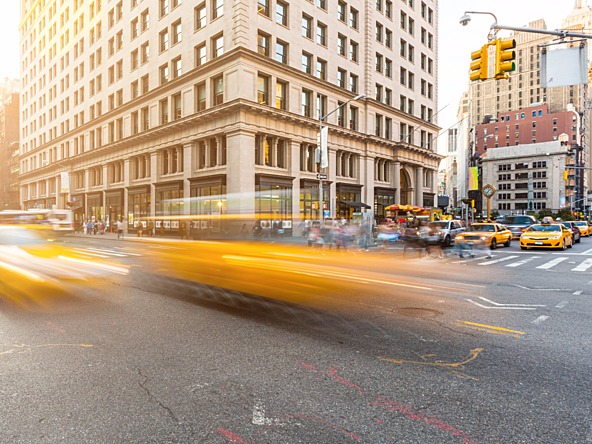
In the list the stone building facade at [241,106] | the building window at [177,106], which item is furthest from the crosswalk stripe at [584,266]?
the building window at [177,106]

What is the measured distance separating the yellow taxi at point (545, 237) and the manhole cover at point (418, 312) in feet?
61.3

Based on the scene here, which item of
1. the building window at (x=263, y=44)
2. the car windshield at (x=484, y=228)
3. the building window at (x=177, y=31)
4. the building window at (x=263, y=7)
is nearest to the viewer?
the car windshield at (x=484, y=228)

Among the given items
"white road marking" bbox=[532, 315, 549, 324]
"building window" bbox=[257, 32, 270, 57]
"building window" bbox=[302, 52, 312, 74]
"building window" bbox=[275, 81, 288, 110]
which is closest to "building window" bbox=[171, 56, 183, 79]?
"building window" bbox=[257, 32, 270, 57]

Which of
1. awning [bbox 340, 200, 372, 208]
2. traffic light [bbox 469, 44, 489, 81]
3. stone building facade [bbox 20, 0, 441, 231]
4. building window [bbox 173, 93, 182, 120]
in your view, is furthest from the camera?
awning [bbox 340, 200, 372, 208]

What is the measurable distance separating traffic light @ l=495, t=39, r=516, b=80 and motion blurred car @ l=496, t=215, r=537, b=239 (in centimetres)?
2310

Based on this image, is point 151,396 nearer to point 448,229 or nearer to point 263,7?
point 448,229

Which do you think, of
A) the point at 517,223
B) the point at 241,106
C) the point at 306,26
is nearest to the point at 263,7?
the point at 306,26

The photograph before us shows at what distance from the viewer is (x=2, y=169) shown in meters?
96.1

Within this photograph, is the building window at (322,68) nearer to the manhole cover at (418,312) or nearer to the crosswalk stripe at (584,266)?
the crosswalk stripe at (584,266)

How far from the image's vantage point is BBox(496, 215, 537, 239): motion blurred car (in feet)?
102

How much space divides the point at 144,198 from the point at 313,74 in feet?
68.9

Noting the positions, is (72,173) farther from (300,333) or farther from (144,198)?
(300,333)

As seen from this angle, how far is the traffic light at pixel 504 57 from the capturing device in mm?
10625

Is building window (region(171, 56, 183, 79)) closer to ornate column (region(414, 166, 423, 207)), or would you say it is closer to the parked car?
the parked car
